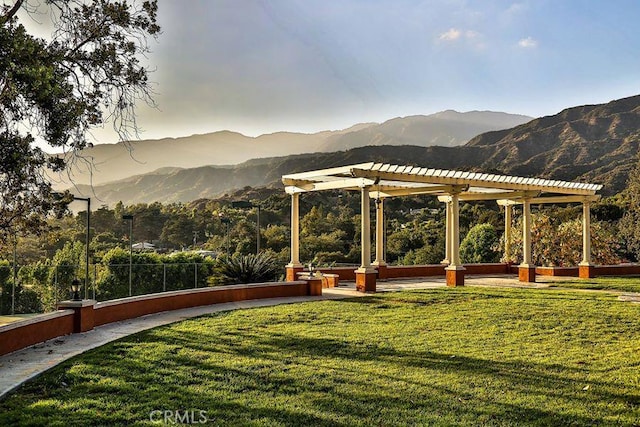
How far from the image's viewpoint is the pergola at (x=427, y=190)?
1611 cm

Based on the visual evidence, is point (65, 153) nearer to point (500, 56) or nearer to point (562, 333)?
point (562, 333)

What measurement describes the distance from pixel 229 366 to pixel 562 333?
5.67 meters

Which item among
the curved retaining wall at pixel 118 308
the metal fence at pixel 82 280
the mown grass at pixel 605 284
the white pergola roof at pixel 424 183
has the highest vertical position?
the white pergola roof at pixel 424 183

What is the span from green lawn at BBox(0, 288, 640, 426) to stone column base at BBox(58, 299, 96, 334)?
116 centimetres

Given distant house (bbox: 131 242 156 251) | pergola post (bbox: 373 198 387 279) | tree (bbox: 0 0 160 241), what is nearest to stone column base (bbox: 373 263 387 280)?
pergola post (bbox: 373 198 387 279)

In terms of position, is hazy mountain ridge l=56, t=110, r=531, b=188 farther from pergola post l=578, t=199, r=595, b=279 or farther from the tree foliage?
pergola post l=578, t=199, r=595, b=279

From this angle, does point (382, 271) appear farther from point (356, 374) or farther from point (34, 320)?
point (356, 374)

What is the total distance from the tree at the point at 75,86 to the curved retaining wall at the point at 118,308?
1.66 metres

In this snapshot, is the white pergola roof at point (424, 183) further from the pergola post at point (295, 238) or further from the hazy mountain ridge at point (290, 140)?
the hazy mountain ridge at point (290, 140)

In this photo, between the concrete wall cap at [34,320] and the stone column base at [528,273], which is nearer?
the concrete wall cap at [34,320]

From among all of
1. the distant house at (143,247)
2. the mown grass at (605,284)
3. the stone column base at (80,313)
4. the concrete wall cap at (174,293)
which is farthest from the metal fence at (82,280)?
the stone column base at (80,313)

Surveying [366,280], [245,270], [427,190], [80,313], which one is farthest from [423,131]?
[80,313]

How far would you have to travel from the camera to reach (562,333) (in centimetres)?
973

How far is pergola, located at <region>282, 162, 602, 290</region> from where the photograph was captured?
16.1 metres
